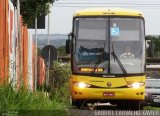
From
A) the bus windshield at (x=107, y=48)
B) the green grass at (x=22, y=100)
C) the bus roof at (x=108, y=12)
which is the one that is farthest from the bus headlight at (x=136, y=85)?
Result: the green grass at (x=22, y=100)

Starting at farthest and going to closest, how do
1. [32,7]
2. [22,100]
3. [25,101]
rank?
1. [32,7]
2. [25,101]
3. [22,100]

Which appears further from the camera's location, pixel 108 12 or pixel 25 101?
pixel 108 12

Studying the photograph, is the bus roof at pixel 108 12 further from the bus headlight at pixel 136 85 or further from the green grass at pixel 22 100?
the green grass at pixel 22 100

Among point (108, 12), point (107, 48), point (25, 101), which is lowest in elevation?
point (25, 101)

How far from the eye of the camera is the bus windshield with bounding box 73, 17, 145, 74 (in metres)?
21.8

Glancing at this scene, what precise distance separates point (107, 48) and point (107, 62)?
1.67 ft

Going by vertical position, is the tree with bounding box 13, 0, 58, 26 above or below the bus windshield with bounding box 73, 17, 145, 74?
above

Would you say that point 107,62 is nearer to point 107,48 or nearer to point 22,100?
point 107,48

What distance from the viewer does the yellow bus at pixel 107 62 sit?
21.7 m

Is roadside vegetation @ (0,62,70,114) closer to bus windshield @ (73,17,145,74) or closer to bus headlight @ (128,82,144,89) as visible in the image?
bus windshield @ (73,17,145,74)

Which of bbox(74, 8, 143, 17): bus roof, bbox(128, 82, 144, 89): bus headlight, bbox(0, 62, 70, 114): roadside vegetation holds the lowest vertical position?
bbox(128, 82, 144, 89): bus headlight

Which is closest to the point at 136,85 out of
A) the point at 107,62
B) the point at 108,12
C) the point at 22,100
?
the point at 107,62

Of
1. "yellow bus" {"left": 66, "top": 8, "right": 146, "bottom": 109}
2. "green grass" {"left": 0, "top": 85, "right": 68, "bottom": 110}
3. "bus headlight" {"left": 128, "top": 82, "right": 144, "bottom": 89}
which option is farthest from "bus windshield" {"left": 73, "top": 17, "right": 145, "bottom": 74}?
"green grass" {"left": 0, "top": 85, "right": 68, "bottom": 110}

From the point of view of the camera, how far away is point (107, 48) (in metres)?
21.9
